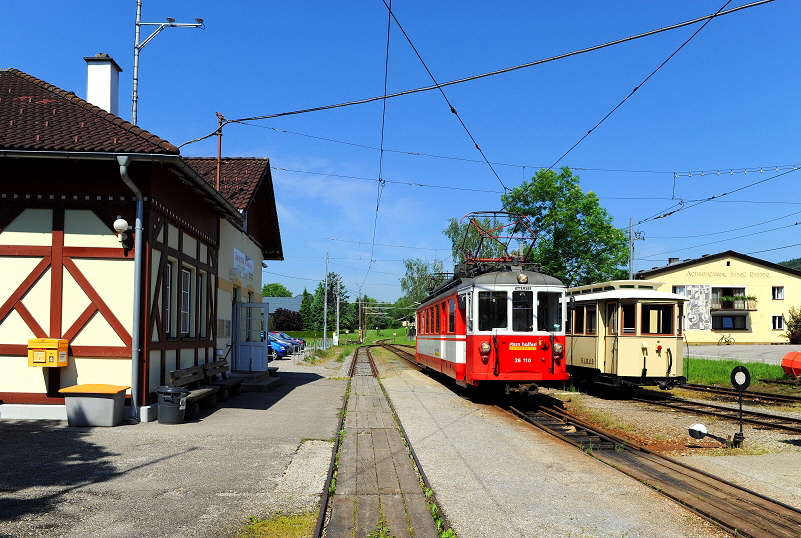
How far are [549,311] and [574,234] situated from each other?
16321 mm

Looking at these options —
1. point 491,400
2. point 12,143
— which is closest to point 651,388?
point 491,400

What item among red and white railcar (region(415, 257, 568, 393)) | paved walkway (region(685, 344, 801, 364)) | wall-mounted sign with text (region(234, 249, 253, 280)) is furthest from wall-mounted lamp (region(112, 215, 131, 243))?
paved walkway (region(685, 344, 801, 364))

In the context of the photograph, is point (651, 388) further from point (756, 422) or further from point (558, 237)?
point (558, 237)

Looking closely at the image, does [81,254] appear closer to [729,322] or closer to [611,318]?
[611,318]

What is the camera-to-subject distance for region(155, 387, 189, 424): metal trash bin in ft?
36.9

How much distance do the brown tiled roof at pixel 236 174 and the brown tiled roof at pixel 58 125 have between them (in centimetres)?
559

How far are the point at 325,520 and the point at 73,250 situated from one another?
301 inches

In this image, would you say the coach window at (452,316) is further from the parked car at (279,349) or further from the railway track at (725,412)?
the parked car at (279,349)

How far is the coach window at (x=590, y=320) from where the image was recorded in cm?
1778

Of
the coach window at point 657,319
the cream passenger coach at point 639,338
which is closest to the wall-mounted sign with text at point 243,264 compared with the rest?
the cream passenger coach at point 639,338

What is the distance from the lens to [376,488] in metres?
7.16

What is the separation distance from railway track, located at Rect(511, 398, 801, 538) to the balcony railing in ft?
159

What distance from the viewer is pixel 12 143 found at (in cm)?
1073

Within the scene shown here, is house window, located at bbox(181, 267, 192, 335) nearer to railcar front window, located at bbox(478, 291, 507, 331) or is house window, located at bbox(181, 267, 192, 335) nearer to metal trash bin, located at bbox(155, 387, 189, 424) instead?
metal trash bin, located at bbox(155, 387, 189, 424)
